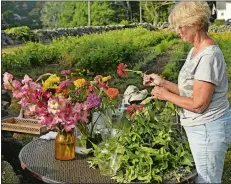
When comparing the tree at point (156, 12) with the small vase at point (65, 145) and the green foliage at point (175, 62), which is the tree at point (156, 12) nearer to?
the green foliage at point (175, 62)

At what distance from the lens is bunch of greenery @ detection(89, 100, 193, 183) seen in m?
1.64

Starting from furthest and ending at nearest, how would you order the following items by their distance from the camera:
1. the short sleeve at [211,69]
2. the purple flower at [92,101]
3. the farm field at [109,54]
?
1. the farm field at [109,54]
2. the purple flower at [92,101]
3. the short sleeve at [211,69]

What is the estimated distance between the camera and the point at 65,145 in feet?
5.95

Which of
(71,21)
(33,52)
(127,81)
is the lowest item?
(127,81)

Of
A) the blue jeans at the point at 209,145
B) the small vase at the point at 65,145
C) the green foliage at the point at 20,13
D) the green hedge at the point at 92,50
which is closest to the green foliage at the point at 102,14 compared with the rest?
the green hedge at the point at 92,50

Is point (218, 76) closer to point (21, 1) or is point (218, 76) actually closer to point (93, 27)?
point (21, 1)

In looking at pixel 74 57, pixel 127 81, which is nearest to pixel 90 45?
pixel 74 57

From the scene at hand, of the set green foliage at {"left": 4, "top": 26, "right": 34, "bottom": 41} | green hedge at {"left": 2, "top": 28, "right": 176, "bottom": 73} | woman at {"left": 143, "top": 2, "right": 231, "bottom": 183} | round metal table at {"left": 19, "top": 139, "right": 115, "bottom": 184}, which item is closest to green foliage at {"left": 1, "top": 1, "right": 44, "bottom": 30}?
green foliage at {"left": 4, "top": 26, "right": 34, "bottom": 41}

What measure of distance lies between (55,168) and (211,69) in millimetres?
672

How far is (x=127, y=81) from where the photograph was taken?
512cm

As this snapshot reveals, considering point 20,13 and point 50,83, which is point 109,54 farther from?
point 50,83

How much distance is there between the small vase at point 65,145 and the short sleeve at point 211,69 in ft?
1.75

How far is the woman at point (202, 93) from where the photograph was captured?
162cm

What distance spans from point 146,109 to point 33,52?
315 centimetres
